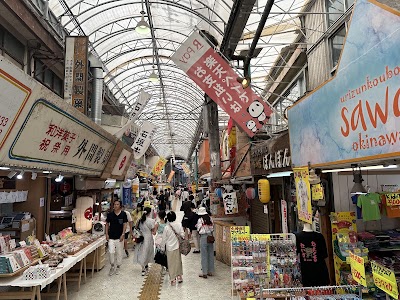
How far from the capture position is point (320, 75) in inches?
347

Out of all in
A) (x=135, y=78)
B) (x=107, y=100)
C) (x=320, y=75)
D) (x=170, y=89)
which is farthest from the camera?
(x=170, y=89)

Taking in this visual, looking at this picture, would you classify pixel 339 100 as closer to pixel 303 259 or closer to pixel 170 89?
pixel 303 259

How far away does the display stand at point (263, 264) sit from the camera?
5.11m

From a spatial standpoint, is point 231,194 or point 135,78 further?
point 135,78

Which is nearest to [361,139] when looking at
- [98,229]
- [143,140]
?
[98,229]

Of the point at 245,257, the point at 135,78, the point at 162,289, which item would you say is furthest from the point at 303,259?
the point at 135,78

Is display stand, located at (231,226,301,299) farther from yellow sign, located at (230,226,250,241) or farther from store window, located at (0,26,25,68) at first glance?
store window, located at (0,26,25,68)

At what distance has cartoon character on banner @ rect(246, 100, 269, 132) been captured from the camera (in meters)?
6.98

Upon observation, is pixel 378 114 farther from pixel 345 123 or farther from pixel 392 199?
pixel 392 199

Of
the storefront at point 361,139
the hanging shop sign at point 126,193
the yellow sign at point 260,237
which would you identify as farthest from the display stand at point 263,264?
the hanging shop sign at point 126,193

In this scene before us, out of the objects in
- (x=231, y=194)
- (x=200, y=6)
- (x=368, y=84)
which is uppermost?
(x=200, y=6)

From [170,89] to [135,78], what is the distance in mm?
4227

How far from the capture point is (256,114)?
702 cm

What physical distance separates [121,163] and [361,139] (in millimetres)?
9197
